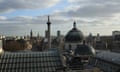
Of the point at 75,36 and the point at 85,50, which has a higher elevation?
the point at 75,36

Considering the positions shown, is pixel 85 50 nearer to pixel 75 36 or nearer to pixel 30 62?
pixel 75 36

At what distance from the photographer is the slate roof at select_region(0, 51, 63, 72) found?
3080 centimetres

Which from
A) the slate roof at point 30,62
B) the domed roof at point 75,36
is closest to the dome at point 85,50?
the domed roof at point 75,36

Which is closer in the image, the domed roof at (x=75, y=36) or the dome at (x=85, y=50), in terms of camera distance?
the dome at (x=85, y=50)

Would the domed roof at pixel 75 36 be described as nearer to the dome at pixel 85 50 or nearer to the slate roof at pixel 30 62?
the dome at pixel 85 50

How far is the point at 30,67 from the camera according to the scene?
31.0 metres

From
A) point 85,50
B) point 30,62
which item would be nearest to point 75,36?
point 85,50

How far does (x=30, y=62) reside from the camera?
3183cm

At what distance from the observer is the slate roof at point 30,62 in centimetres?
3080

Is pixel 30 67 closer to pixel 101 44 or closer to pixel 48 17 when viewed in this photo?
pixel 48 17

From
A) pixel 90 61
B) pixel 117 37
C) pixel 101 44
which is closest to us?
pixel 90 61

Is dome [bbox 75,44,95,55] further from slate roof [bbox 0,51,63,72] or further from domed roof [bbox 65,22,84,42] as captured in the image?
slate roof [bbox 0,51,63,72]

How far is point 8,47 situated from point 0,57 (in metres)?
73.5

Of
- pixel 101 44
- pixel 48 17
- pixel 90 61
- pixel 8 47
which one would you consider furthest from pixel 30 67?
pixel 101 44
